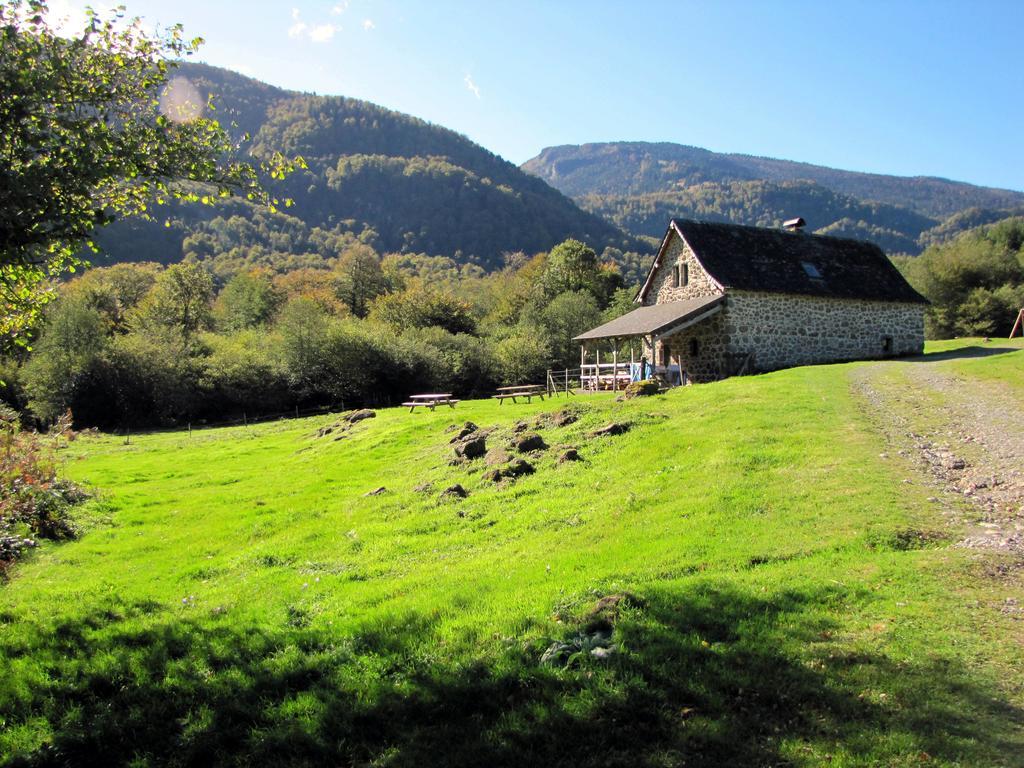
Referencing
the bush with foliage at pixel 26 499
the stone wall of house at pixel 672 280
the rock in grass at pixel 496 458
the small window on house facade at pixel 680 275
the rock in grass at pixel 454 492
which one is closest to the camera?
the bush with foliage at pixel 26 499

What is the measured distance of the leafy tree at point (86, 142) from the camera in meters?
6.25

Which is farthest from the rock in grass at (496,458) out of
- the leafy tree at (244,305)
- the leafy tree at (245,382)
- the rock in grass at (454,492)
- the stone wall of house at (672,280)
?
the leafy tree at (244,305)

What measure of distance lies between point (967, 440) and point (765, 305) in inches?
745

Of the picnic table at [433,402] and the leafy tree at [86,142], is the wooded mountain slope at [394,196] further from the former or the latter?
the leafy tree at [86,142]

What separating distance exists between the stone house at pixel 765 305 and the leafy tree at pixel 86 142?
20.2m

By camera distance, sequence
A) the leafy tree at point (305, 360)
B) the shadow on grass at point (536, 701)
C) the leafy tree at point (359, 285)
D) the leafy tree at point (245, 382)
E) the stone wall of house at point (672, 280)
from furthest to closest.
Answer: the leafy tree at point (359, 285), the leafy tree at point (305, 360), the leafy tree at point (245, 382), the stone wall of house at point (672, 280), the shadow on grass at point (536, 701)

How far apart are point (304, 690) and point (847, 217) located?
608ft

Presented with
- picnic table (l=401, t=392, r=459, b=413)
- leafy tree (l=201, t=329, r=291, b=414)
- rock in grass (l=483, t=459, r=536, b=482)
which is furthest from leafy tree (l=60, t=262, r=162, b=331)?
rock in grass (l=483, t=459, r=536, b=482)

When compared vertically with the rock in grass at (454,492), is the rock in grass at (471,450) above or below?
above

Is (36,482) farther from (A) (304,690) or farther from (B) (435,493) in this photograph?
(A) (304,690)

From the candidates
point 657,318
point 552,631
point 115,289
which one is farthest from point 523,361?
point 115,289

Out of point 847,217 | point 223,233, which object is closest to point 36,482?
point 223,233

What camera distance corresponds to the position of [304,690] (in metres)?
5.03

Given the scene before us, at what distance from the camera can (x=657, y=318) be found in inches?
1134
